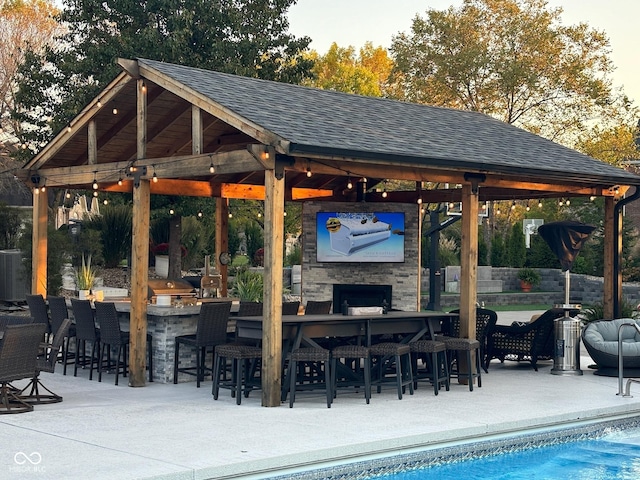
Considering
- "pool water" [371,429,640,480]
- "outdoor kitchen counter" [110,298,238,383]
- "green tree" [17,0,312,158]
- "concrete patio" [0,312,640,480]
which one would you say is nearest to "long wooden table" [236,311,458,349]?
"concrete patio" [0,312,640,480]

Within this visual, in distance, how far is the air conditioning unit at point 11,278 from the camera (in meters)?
20.9

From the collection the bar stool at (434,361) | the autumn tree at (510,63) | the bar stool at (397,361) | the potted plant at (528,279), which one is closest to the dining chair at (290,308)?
the bar stool at (397,361)

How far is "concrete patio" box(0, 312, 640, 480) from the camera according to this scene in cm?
722

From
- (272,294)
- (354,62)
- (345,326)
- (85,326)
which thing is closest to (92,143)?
(85,326)

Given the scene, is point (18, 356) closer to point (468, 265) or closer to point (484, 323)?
point (468, 265)

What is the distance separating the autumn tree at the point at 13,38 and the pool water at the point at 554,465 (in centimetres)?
2621

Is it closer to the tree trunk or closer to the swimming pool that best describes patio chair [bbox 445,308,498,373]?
A: the swimming pool

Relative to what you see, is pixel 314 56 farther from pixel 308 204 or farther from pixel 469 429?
pixel 469 429

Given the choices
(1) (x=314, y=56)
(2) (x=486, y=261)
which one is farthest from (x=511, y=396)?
(1) (x=314, y=56)

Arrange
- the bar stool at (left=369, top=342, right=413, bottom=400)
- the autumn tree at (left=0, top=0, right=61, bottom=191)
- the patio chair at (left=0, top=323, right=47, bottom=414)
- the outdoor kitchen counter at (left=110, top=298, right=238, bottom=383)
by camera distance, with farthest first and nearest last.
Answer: the autumn tree at (left=0, top=0, right=61, bottom=191)
the outdoor kitchen counter at (left=110, top=298, right=238, bottom=383)
the bar stool at (left=369, top=342, right=413, bottom=400)
the patio chair at (left=0, top=323, right=47, bottom=414)

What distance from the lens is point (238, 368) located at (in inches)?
405

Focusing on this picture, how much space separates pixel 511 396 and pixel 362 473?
151 inches

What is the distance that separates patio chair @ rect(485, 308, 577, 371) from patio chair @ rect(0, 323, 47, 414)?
6673mm

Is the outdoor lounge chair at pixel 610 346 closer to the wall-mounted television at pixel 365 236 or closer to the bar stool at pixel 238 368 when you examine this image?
the wall-mounted television at pixel 365 236
